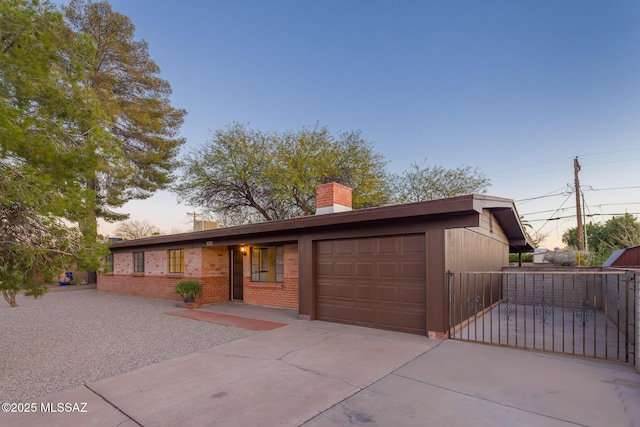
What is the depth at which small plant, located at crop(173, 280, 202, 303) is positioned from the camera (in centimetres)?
1041

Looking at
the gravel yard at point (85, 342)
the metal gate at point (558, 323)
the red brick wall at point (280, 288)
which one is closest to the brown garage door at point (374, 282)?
the metal gate at point (558, 323)

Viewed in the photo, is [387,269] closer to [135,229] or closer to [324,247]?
[324,247]

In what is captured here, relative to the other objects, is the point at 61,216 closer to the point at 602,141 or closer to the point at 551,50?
the point at 551,50

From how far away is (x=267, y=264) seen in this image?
10375mm

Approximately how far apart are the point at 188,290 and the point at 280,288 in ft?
10.6

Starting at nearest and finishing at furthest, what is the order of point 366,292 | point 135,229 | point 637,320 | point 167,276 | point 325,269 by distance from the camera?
point 637,320 → point 366,292 → point 325,269 → point 167,276 → point 135,229

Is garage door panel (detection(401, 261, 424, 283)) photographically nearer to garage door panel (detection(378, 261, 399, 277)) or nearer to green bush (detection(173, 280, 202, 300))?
garage door panel (detection(378, 261, 399, 277))

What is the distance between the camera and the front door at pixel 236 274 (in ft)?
38.2

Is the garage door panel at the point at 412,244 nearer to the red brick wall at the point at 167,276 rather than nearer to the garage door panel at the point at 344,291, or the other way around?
the garage door panel at the point at 344,291

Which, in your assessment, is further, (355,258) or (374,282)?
(355,258)

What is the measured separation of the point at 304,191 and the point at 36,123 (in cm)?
1391

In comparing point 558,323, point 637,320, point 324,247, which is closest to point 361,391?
point 637,320

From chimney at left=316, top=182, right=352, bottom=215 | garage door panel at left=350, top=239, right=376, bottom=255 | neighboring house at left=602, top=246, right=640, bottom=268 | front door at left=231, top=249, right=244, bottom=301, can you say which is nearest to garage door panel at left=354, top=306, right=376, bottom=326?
garage door panel at left=350, top=239, right=376, bottom=255

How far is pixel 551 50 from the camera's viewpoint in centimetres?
1034
